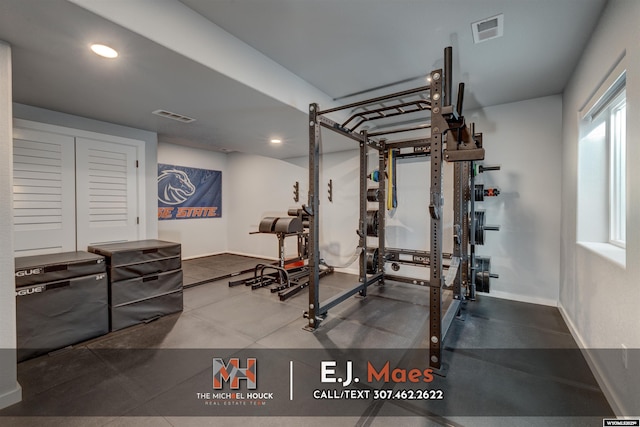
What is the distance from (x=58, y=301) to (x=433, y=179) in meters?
3.42

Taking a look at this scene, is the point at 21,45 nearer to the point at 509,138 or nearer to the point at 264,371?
the point at 264,371

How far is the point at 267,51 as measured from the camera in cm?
266

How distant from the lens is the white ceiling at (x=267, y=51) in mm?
1862

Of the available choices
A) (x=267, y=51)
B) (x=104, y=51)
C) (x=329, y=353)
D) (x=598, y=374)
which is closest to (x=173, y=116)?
(x=104, y=51)

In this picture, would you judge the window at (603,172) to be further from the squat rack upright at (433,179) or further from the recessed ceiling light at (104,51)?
the recessed ceiling light at (104,51)

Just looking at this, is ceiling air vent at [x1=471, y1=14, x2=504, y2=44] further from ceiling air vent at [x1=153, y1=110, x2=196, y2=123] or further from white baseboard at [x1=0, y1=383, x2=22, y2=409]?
white baseboard at [x1=0, y1=383, x2=22, y2=409]

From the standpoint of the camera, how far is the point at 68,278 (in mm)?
2500

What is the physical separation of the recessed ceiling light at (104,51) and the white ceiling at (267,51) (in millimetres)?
52

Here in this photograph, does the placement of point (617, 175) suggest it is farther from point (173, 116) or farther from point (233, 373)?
point (173, 116)

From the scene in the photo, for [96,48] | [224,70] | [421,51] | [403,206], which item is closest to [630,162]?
[421,51]

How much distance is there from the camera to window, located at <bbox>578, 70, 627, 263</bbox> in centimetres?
227

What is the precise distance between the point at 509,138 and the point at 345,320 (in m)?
3.36

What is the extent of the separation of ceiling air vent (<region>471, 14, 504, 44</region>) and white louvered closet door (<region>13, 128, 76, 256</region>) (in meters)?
4.54

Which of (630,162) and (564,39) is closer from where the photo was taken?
(630,162)
